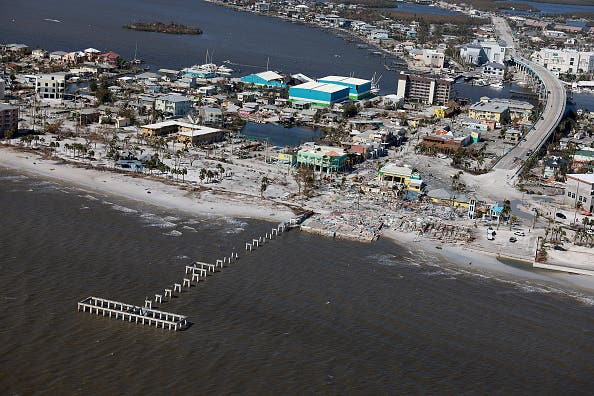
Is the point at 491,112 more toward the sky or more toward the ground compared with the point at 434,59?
more toward the ground

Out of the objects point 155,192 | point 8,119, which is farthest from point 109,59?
point 155,192

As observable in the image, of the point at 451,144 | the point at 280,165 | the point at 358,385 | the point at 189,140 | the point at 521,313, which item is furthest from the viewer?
the point at 451,144

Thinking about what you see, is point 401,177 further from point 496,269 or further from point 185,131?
point 185,131

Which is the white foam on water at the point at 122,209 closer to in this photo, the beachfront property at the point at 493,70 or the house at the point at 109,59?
the house at the point at 109,59

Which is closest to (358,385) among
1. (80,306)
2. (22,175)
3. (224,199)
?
(80,306)

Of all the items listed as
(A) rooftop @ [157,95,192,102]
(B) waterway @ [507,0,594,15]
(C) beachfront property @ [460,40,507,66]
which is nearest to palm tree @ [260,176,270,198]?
(A) rooftop @ [157,95,192,102]

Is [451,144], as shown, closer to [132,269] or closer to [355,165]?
[355,165]
